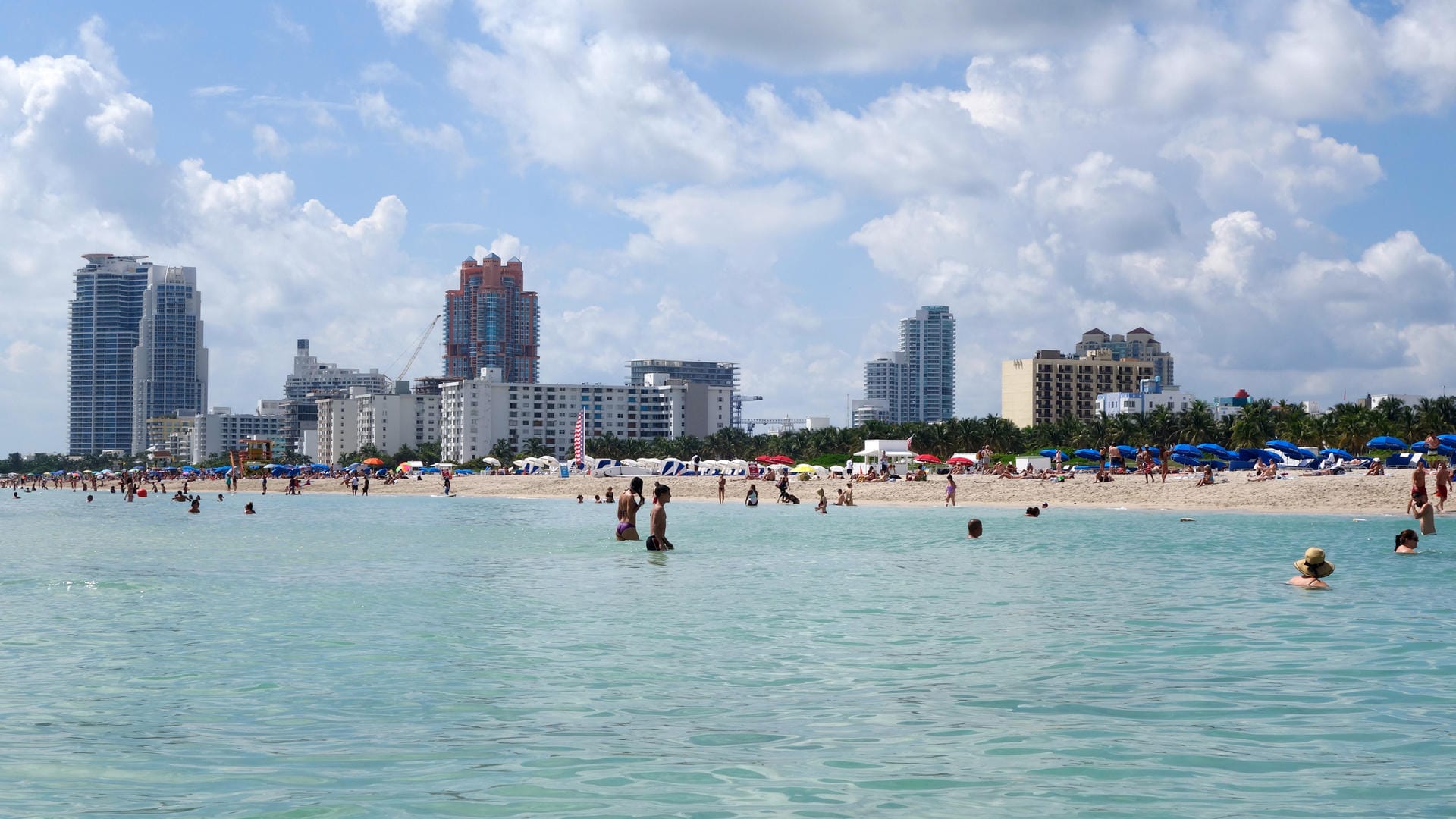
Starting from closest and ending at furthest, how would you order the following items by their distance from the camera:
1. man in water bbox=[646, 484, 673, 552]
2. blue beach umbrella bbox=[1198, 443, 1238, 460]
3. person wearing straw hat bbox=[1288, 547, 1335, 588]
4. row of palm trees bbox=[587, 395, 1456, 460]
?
person wearing straw hat bbox=[1288, 547, 1335, 588] < man in water bbox=[646, 484, 673, 552] < blue beach umbrella bbox=[1198, 443, 1238, 460] < row of palm trees bbox=[587, 395, 1456, 460]

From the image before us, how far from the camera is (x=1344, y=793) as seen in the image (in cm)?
742

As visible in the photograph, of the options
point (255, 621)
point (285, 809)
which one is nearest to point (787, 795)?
point (285, 809)

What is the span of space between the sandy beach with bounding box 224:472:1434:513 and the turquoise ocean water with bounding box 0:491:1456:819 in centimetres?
3172

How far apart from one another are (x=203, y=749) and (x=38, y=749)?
Result: 1.21 meters

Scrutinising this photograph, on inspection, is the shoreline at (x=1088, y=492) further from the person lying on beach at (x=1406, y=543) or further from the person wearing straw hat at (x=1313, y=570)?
the person wearing straw hat at (x=1313, y=570)

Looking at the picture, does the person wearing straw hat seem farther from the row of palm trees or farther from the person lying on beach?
the row of palm trees

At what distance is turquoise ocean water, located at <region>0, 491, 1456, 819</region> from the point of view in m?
7.61

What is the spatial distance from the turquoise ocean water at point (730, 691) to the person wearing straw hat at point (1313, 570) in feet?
1.49

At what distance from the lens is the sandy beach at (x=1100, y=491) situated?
53875 mm

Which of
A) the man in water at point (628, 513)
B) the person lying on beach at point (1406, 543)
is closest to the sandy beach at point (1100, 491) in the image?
the person lying on beach at point (1406, 543)

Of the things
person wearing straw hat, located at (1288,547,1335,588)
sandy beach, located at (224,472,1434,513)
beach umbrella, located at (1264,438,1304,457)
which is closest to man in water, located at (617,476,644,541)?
person wearing straw hat, located at (1288,547,1335,588)

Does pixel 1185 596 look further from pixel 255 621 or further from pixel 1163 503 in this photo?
pixel 1163 503

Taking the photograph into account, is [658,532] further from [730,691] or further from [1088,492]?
[1088,492]

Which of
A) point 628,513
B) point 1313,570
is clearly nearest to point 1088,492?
point 628,513
